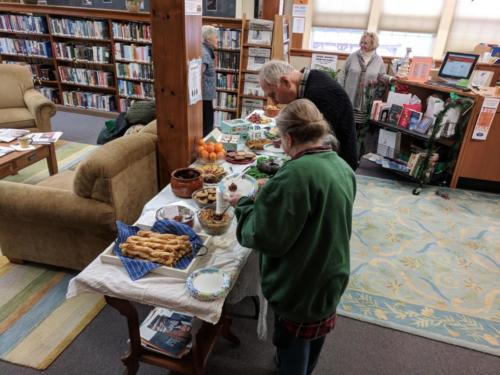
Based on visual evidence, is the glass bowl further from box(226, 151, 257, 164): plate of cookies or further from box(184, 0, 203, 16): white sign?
box(184, 0, 203, 16): white sign

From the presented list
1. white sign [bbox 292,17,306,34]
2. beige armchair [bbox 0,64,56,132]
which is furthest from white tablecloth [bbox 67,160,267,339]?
white sign [bbox 292,17,306,34]

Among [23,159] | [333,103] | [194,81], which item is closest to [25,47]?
[23,159]

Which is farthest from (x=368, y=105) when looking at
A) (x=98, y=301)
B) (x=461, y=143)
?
(x=98, y=301)

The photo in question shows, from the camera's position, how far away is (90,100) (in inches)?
245

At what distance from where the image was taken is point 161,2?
2.03 m

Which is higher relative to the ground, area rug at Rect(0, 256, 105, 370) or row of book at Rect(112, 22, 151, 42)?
row of book at Rect(112, 22, 151, 42)

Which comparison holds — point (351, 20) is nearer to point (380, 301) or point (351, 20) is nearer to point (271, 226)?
point (380, 301)

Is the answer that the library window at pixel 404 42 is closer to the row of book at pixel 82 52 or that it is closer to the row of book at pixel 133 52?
the row of book at pixel 133 52

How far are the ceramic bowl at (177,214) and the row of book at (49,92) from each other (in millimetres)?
5639

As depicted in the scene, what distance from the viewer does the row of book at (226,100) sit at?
5.78m

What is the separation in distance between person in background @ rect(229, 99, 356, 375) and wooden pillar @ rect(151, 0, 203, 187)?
1.14 m

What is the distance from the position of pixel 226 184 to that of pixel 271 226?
842mm

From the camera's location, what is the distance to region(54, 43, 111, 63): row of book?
231 inches

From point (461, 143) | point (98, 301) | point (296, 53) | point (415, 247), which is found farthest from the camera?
point (296, 53)
